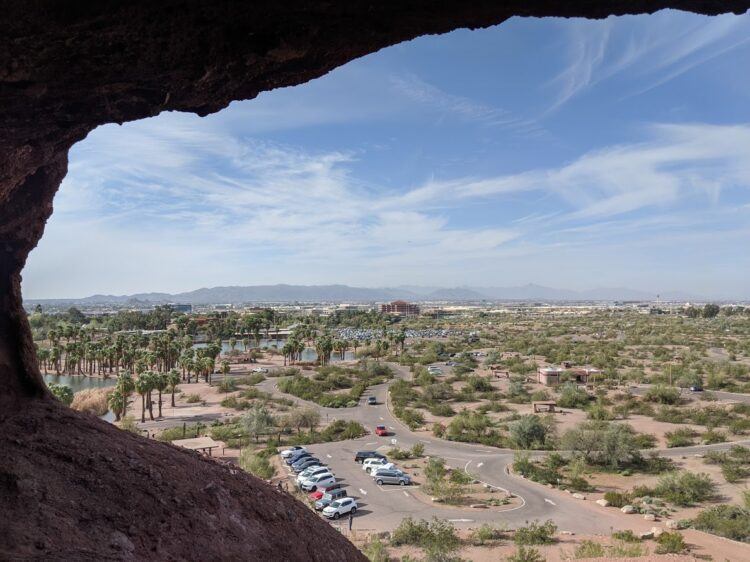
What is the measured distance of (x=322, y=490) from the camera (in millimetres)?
25891

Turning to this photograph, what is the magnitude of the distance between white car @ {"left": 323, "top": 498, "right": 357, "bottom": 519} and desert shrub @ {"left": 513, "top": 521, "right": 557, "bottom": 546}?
7.37 m

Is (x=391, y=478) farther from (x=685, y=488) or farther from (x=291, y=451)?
(x=685, y=488)

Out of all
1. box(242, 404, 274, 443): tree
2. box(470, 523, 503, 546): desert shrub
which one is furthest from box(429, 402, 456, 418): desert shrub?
box(470, 523, 503, 546): desert shrub

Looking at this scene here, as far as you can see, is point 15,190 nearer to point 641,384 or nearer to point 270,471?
point 270,471

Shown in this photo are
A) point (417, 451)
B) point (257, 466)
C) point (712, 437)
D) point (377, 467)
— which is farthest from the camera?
point (712, 437)

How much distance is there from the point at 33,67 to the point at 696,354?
87977 millimetres

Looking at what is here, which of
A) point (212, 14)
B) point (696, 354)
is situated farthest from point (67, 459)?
point (696, 354)

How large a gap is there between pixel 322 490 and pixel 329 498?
173cm

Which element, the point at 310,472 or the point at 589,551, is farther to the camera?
the point at 310,472

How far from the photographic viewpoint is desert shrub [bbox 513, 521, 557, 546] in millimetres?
19578

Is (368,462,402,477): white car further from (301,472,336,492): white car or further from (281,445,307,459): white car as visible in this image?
(281,445,307,459): white car

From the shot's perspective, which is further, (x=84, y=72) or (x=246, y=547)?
(x=246, y=547)

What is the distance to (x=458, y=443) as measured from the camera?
36.6m

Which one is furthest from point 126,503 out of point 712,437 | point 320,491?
point 712,437
